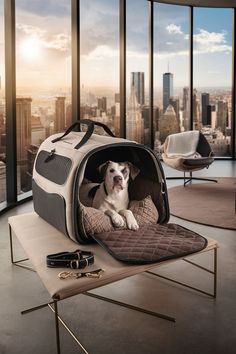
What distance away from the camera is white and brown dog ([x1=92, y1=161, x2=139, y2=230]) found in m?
2.50

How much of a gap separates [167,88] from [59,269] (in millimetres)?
6182

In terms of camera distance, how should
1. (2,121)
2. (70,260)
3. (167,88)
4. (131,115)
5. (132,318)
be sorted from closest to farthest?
(70,260)
(132,318)
(2,121)
(131,115)
(167,88)

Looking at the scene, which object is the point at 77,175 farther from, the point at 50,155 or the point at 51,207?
the point at 50,155

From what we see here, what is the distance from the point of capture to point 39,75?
197 inches

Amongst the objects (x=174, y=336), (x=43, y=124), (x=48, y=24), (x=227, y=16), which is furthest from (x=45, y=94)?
(x=227, y=16)

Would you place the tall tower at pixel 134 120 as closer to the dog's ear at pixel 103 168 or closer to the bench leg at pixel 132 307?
the dog's ear at pixel 103 168

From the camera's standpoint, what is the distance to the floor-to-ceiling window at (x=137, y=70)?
6945 millimetres

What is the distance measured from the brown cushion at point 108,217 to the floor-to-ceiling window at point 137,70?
444cm

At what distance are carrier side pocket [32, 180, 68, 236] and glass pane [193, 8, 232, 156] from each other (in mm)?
5722

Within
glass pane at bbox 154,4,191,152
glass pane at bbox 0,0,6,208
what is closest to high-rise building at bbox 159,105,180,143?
glass pane at bbox 154,4,191,152

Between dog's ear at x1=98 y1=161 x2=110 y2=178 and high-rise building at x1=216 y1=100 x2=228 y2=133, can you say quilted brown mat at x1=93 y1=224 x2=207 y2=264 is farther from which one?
high-rise building at x1=216 y1=100 x2=228 y2=133

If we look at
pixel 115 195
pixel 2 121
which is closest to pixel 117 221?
pixel 115 195

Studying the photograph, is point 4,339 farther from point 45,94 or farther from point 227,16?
point 227,16

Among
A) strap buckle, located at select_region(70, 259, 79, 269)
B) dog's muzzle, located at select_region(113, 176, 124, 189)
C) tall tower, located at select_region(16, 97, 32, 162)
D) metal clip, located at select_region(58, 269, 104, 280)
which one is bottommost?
metal clip, located at select_region(58, 269, 104, 280)
